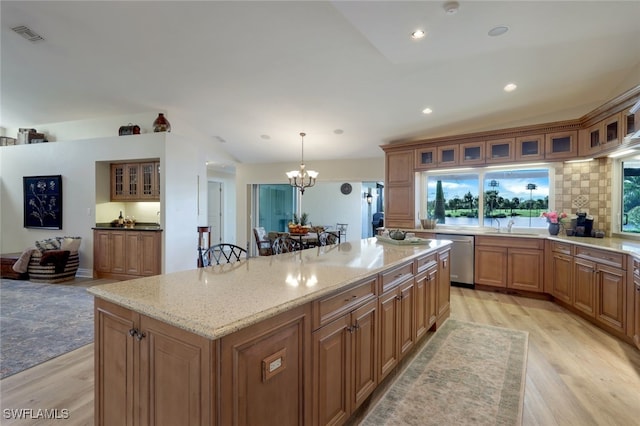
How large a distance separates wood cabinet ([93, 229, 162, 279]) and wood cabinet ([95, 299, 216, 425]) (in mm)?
4024

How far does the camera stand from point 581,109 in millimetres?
4531

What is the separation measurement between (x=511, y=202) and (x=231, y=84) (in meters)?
4.83

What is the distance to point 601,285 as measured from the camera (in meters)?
3.29

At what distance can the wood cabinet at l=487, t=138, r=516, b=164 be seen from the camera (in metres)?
4.77

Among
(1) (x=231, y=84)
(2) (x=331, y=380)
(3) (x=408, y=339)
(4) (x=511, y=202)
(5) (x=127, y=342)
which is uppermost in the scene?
(1) (x=231, y=84)

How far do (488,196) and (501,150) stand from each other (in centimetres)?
84

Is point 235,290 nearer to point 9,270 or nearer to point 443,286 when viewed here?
point 443,286

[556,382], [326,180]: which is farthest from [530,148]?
[326,180]

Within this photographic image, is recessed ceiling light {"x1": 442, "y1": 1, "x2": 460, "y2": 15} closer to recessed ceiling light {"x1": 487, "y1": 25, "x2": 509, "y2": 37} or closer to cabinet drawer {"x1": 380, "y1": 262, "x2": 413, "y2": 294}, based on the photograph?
recessed ceiling light {"x1": 487, "y1": 25, "x2": 509, "y2": 37}

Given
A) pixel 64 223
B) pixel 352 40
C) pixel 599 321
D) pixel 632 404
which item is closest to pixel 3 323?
pixel 64 223

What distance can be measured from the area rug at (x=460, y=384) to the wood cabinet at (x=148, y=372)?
122 cm

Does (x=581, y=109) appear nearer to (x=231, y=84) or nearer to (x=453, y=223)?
(x=453, y=223)

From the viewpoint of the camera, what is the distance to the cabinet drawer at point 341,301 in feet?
4.77

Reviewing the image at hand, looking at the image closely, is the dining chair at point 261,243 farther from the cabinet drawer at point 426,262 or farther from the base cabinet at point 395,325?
the base cabinet at point 395,325
